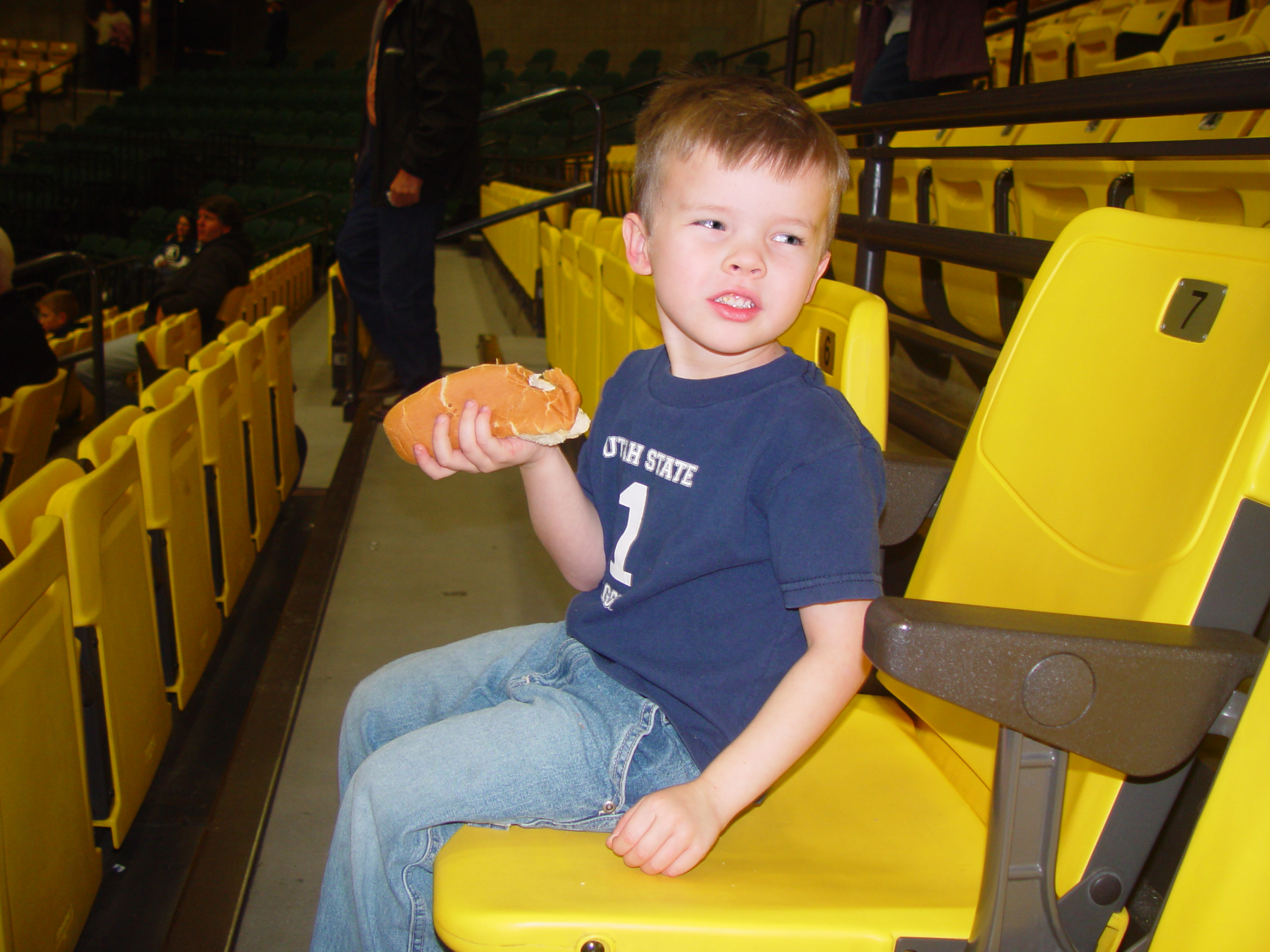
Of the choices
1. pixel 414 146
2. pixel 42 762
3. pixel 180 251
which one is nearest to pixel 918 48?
pixel 414 146

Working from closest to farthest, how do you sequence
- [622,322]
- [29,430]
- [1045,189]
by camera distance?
1. [622,322]
2. [1045,189]
3. [29,430]

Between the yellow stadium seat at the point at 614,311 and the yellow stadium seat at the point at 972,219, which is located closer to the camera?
the yellow stadium seat at the point at 614,311

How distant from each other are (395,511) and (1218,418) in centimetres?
223

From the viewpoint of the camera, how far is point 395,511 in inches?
104

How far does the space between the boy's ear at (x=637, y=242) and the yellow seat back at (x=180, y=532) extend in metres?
1.02

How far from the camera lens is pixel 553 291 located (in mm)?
3316

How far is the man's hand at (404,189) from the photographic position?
287 centimetres

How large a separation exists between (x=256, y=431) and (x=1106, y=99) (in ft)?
6.89

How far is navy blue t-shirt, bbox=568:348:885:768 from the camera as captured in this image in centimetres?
79

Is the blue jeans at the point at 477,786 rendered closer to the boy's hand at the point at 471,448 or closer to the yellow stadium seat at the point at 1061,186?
the boy's hand at the point at 471,448

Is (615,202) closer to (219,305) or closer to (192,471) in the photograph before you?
(219,305)

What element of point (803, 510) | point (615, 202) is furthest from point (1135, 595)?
point (615, 202)

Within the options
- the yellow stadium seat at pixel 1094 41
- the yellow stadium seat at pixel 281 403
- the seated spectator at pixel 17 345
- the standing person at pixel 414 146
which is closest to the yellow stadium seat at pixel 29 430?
the seated spectator at pixel 17 345

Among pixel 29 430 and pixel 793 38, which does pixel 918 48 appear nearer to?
pixel 793 38
